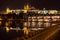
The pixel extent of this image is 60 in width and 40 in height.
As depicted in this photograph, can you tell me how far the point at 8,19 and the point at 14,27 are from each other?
139 inches

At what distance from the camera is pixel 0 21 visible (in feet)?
160

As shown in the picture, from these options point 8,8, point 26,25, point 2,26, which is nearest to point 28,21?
point 26,25

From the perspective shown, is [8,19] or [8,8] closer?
[8,19]

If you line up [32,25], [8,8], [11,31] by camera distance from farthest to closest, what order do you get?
[8,8] < [11,31] < [32,25]

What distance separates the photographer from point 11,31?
46.5 m

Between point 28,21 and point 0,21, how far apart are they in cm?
590

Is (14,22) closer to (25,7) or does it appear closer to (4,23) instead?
(4,23)

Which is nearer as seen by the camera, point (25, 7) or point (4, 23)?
point (4, 23)

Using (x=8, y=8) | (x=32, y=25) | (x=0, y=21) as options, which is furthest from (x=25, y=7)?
(x=32, y=25)

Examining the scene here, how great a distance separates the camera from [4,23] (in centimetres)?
4750

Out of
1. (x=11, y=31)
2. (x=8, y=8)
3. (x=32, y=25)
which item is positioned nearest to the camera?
(x=32, y=25)

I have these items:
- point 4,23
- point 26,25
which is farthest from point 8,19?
point 26,25

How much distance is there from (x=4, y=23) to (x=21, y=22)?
325 cm

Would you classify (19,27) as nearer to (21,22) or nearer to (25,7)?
(21,22)
